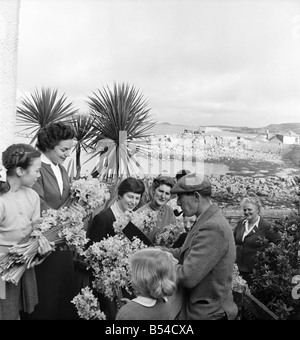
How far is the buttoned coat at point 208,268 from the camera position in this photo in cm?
233

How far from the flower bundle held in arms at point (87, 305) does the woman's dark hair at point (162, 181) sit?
120cm

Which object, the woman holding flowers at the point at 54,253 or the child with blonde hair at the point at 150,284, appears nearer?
the child with blonde hair at the point at 150,284

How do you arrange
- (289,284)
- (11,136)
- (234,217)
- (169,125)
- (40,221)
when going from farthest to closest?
(234,217) → (169,125) → (289,284) → (11,136) → (40,221)

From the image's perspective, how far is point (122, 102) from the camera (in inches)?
153

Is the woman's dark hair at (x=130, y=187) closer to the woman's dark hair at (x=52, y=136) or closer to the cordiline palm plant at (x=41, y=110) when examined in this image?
the woman's dark hair at (x=52, y=136)

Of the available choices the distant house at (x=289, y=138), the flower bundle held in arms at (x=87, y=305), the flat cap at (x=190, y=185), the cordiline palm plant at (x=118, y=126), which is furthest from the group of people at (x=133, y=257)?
the distant house at (x=289, y=138)

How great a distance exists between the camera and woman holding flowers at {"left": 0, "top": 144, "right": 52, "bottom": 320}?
267 centimetres

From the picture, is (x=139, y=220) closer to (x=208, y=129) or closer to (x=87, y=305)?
(x=87, y=305)

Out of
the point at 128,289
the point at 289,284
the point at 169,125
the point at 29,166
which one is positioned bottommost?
the point at 289,284

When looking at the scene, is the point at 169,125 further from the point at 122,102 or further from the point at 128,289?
the point at 128,289

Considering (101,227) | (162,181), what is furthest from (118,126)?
(101,227)

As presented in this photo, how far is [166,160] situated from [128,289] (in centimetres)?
163
